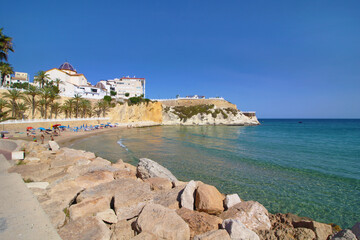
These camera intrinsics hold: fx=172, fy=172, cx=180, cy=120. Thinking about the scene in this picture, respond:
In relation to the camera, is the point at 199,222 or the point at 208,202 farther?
the point at 208,202

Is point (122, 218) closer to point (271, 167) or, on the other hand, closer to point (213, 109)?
point (271, 167)

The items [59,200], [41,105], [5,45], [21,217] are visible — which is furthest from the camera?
[41,105]

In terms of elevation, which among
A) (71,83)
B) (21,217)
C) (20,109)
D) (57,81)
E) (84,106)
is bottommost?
(21,217)

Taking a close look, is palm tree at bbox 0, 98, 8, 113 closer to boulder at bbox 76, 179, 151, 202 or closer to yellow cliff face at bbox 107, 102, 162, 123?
yellow cliff face at bbox 107, 102, 162, 123

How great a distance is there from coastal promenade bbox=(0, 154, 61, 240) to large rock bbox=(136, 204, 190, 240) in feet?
5.31

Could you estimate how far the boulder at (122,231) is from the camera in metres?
3.75

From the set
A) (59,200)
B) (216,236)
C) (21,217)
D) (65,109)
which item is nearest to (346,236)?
(216,236)

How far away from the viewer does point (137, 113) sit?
6512 centimetres

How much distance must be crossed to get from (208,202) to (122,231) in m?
2.39

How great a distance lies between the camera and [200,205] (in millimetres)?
5023

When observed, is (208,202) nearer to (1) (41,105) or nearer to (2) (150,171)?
(2) (150,171)

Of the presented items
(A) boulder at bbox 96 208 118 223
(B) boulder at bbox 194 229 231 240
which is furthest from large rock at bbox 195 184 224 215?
(A) boulder at bbox 96 208 118 223

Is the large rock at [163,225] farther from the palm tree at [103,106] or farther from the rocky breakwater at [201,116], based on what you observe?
the rocky breakwater at [201,116]

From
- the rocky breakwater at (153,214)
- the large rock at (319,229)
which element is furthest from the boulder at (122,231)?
the large rock at (319,229)
